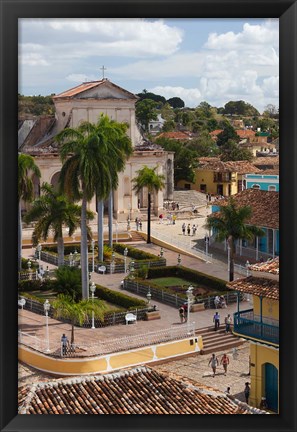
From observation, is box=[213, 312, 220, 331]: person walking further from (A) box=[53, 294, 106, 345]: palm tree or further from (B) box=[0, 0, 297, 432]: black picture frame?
(B) box=[0, 0, 297, 432]: black picture frame

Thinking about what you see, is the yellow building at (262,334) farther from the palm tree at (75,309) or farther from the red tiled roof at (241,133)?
the red tiled roof at (241,133)

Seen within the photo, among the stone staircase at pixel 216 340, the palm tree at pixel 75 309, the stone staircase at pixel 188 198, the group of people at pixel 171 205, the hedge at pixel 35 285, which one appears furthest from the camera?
the stone staircase at pixel 188 198

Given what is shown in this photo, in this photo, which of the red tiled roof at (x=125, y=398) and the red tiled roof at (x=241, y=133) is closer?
the red tiled roof at (x=125, y=398)

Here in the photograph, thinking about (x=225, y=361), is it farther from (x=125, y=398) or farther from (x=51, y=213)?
(x=51, y=213)
